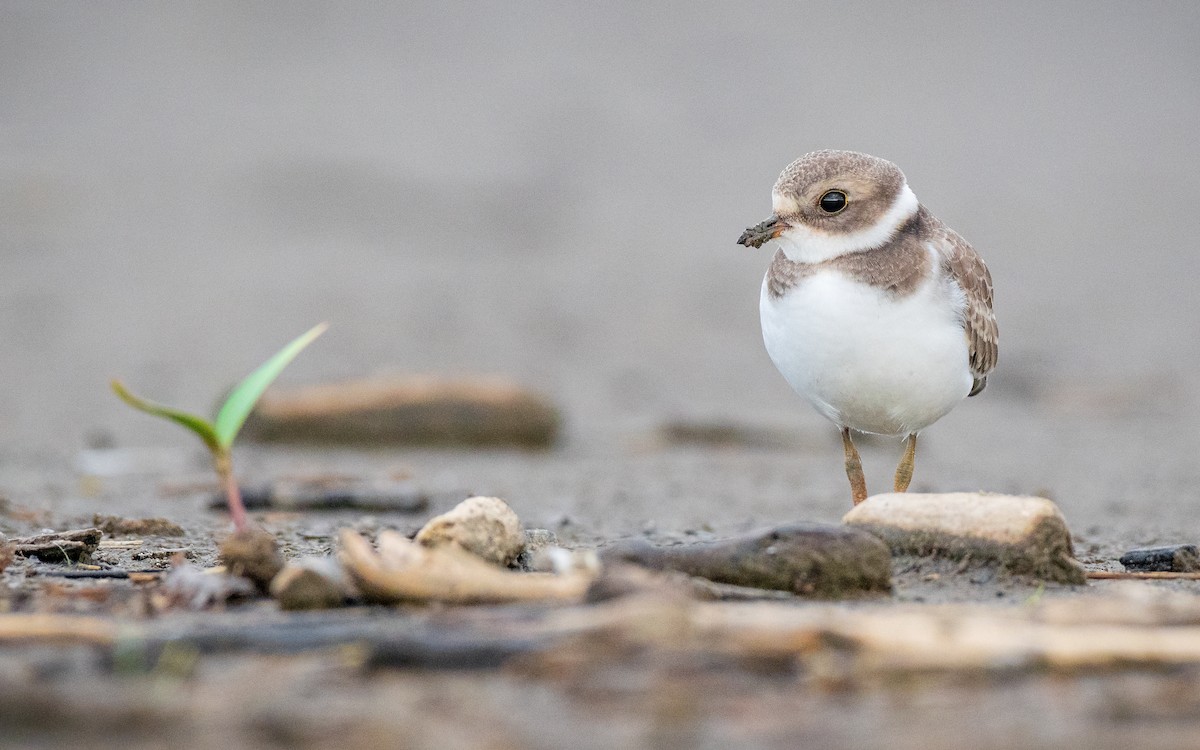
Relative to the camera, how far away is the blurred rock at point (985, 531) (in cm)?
322

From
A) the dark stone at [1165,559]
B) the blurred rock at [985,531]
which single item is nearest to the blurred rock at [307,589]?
the blurred rock at [985,531]

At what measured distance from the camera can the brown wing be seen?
424 centimetres

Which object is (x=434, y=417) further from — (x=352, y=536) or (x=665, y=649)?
(x=665, y=649)

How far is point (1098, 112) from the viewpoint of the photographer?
56.9 feet

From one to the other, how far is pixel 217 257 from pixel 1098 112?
37.5 ft

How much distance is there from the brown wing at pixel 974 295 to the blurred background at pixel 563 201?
235 centimetres

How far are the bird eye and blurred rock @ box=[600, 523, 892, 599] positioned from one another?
1.40m

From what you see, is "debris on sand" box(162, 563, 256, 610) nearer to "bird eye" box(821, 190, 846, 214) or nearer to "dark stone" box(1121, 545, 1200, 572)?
"bird eye" box(821, 190, 846, 214)

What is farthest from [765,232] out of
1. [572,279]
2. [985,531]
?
[572,279]

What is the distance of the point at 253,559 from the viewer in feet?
9.27

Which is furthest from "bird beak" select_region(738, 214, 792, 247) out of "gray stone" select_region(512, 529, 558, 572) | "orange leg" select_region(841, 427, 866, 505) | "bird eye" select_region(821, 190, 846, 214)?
"gray stone" select_region(512, 529, 558, 572)

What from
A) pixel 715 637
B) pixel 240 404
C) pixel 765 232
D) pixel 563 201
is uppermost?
pixel 563 201

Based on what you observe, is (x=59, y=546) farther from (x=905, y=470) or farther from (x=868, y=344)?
(x=905, y=470)

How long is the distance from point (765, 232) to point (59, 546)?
2.17m
